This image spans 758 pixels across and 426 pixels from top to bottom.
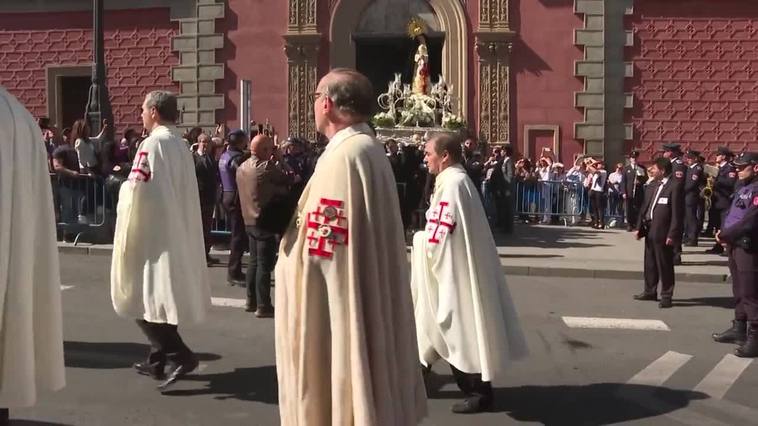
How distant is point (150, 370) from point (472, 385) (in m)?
2.38

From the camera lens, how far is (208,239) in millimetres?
13328

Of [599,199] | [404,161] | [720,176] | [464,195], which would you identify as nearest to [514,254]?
[404,161]

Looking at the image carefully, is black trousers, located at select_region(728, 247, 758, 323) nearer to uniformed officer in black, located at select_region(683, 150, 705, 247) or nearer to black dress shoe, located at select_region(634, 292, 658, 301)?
black dress shoe, located at select_region(634, 292, 658, 301)

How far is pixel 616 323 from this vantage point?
995 cm

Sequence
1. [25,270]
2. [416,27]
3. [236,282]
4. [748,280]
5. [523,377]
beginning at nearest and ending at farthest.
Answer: [25,270] < [523,377] < [748,280] < [236,282] < [416,27]

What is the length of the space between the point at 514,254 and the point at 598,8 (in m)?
10.9

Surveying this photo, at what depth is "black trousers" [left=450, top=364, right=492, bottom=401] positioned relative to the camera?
664 centimetres

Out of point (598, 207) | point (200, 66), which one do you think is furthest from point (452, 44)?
point (200, 66)

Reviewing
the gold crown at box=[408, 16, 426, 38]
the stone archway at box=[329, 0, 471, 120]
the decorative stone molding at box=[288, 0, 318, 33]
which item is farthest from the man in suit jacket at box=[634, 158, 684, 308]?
the decorative stone molding at box=[288, 0, 318, 33]

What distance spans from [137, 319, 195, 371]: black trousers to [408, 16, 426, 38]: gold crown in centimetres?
1835

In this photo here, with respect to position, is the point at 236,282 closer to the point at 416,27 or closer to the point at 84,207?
the point at 84,207

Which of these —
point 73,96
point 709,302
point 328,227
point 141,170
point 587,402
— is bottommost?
point 587,402

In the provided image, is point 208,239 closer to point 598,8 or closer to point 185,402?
point 185,402

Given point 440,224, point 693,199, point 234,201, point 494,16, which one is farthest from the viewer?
Answer: point 494,16
